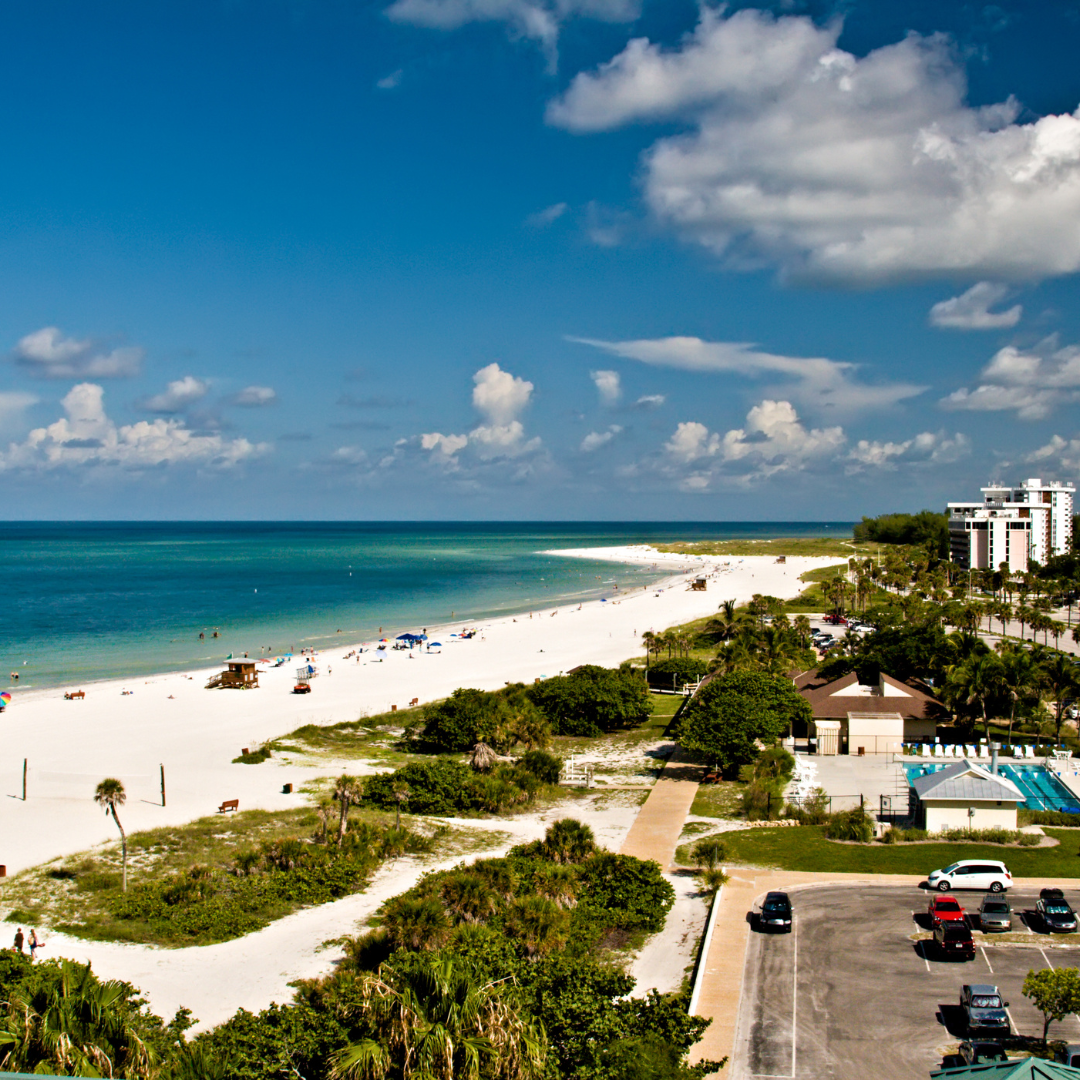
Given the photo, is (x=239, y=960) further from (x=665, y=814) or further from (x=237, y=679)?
(x=237, y=679)

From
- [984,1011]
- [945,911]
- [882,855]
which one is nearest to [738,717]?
[882,855]

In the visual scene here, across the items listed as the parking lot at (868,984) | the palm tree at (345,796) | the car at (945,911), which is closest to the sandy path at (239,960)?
the palm tree at (345,796)

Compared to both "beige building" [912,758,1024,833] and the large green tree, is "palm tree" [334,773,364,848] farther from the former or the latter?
"beige building" [912,758,1024,833]

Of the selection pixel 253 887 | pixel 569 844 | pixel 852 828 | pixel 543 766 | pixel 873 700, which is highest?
pixel 873 700

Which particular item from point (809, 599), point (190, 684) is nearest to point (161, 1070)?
point (190, 684)

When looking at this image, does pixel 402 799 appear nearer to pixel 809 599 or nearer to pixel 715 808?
pixel 715 808
